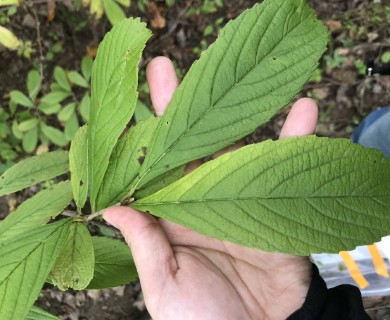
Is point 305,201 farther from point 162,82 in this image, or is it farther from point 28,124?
point 28,124

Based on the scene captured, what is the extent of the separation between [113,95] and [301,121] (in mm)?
646

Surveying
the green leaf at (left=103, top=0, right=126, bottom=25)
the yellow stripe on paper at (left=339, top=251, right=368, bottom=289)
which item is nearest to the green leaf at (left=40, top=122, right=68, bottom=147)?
the green leaf at (left=103, top=0, right=126, bottom=25)

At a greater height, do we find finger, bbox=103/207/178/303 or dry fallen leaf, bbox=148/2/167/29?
dry fallen leaf, bbox=148/2/167/29

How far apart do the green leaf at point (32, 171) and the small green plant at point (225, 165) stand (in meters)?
0.26

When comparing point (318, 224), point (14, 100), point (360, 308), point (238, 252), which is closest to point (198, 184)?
point (318, 224)

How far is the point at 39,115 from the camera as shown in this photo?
2.39 meters

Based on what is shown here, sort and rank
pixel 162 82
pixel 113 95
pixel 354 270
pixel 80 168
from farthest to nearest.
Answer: pixel 354 270 < pixel 162 82 < pixel 80 168 < pixel 113 95

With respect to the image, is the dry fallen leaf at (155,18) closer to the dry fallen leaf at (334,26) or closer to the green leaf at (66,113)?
the green leaf at (66,113)

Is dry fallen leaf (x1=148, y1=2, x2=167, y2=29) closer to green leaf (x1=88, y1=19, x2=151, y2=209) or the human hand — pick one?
the human hand

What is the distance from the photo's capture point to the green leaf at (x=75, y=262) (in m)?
1.05

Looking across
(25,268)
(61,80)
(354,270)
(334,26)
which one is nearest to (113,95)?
(25,268)

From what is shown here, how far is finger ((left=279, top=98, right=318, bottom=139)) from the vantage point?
57.2 inches

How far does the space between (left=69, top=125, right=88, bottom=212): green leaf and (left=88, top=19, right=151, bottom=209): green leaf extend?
0.05 metres

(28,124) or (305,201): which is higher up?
(28,124)
